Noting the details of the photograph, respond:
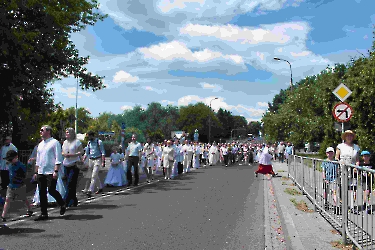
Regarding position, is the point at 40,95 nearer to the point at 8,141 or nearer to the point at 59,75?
the point at 59,75

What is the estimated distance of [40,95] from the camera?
21.5 m

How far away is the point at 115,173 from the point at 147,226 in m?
8.02

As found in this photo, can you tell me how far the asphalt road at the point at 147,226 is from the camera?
621 centimetres

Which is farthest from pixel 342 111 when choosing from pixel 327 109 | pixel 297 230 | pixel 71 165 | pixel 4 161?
pixel 327 109

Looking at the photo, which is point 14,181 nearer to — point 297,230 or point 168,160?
point 297,230

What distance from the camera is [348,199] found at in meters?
5.77

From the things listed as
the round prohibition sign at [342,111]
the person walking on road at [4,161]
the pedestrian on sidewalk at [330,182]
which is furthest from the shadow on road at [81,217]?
the round prohibition sign at [342,111]

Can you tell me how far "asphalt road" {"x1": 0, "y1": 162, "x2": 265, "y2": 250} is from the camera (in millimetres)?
6207

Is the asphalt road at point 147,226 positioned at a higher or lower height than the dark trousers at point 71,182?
lower

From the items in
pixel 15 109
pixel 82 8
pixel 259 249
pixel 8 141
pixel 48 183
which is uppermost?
pixel 82 8

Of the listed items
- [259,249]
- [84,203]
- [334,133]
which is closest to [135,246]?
[259,249]

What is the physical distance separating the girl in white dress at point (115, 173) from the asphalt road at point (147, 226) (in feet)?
12.0

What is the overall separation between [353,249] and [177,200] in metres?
6.15

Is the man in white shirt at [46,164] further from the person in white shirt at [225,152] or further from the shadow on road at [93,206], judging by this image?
the person in white shirt at [225,152]
